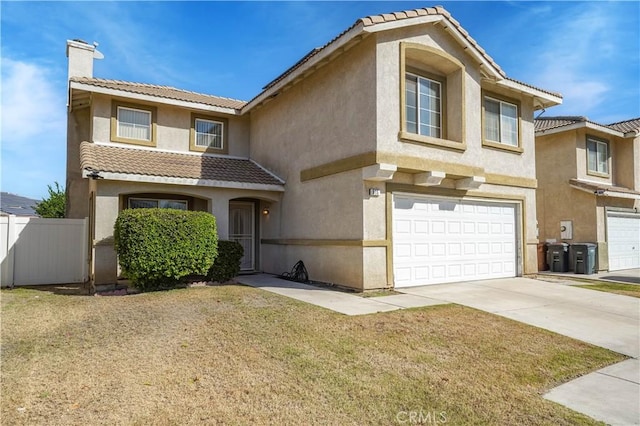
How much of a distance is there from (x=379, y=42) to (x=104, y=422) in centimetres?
999

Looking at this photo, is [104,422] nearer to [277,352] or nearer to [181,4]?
[277,352]

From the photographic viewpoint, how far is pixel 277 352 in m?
5.67

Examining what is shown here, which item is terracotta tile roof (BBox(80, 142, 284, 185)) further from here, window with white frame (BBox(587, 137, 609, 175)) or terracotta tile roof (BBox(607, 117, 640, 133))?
terracotta tile roof (BBox(607, 117, 640, 133))

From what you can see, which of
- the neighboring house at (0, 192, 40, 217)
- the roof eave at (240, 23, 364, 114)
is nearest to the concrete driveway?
the roof eave at (240, 23, 364, 114)

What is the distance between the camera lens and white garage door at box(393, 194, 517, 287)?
444 inches

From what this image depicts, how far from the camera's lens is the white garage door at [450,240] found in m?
11.3

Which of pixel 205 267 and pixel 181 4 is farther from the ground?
pixel 181 4

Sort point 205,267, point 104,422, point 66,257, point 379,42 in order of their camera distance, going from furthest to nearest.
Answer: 1. point 66,257
2. point 205,267
3. point 379,42
4. point 104,422

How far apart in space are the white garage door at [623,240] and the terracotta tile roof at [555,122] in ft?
14.4

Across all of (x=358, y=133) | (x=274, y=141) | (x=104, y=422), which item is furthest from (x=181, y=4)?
(x=104, y=422)

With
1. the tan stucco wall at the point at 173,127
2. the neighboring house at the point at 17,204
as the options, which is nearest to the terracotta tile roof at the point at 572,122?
the tan stucco wall at the point at 173,127

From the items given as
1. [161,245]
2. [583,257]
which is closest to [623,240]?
[583,257]

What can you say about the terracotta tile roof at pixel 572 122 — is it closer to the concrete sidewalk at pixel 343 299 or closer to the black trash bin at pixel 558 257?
the black trash bin at pixel 558 257

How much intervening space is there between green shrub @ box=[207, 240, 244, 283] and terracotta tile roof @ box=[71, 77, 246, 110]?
629 centimetres
